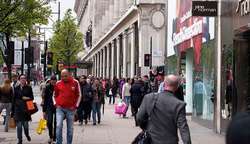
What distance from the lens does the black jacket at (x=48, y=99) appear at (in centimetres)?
1552

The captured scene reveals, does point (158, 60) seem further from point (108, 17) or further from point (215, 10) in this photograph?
point (108, 17)

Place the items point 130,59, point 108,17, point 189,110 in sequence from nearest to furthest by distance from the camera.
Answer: point 189,110
point 130,59
point 108,17

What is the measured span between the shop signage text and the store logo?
174 centimetres

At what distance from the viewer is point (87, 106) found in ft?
74.6

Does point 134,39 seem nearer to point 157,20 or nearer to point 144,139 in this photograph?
point 157,20

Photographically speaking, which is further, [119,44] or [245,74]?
[119,44]

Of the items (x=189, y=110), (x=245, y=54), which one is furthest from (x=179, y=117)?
(x=189, y=110)

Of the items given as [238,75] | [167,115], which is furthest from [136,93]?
[167,115]

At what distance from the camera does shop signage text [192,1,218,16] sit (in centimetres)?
1853

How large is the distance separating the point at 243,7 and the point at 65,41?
217 feet

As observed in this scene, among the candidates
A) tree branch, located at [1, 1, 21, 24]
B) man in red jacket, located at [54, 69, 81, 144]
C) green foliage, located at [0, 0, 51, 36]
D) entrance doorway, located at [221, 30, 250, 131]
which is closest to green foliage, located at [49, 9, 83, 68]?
green foliage, located at [0, 0, 51, 36]

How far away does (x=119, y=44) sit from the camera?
5903 centimetres

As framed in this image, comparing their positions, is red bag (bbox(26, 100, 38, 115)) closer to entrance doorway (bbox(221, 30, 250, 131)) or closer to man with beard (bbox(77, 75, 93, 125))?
entrance doorway (bbox(221, 30, 250, 131))

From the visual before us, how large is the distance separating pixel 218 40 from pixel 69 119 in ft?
23.4
